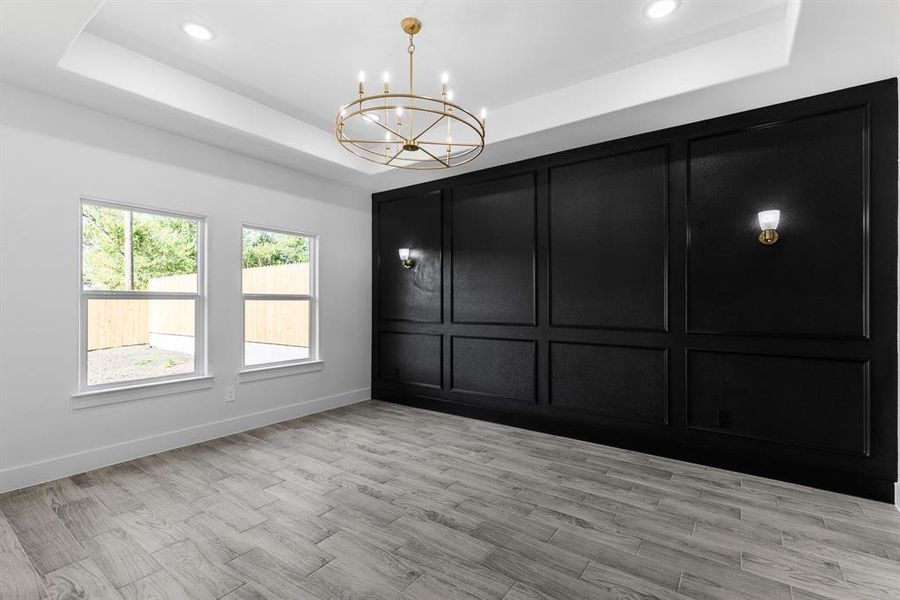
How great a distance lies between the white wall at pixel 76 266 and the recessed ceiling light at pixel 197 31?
113cm

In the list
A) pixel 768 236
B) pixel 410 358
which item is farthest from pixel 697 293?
pixel 410 358

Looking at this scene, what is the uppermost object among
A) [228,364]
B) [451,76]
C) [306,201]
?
[451,76]

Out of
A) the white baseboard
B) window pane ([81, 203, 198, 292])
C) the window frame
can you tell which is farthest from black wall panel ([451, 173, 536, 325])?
window pane ([81, 203, 198, 292])

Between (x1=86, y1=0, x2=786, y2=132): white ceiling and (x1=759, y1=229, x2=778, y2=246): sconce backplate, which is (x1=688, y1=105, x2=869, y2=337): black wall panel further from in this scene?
(x1=86, y1=0, x2=786, y2=132): white ceiling

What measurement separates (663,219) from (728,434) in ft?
5.76

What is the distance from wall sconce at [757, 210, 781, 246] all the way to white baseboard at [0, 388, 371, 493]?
4.50 metres

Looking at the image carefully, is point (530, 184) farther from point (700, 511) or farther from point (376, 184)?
point (700, 511)

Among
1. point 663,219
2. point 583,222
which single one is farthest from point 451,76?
point 663,219

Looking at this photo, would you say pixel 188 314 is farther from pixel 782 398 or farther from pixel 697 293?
pixel 782 398

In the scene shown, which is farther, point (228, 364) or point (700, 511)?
point (228, 364)

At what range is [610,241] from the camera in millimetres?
3914

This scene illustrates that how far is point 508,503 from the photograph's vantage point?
9.09 ft

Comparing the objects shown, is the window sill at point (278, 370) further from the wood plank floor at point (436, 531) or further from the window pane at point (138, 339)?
the wood plank floor at point (436, 531)

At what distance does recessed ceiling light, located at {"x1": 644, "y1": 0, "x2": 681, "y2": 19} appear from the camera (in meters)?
2.55
